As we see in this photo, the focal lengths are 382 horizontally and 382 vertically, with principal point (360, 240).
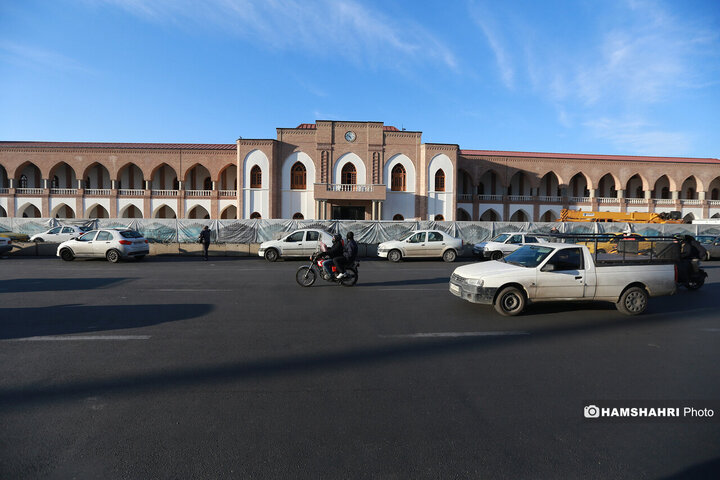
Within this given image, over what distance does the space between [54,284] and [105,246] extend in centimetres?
626

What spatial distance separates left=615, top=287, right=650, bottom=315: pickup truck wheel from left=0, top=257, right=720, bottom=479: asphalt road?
222 mm

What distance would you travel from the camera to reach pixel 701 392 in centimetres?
385

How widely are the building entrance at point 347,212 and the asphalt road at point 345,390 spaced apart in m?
26.5

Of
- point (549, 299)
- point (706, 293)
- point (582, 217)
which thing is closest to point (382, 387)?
point (549, 299)

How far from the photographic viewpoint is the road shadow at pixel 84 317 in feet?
18.8

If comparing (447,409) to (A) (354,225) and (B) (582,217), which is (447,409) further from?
(B) (582,217)

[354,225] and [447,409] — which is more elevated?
[354,225]

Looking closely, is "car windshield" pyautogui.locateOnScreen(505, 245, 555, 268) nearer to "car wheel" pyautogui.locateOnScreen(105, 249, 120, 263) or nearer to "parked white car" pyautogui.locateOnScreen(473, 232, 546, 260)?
"parked white car" pyautogui.locateOnScreen(473, 232, 546, 260)

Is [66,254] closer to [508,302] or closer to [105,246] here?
[105,246]

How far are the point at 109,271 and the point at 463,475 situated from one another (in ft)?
44.6

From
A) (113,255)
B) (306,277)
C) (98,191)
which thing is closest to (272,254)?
(113,255)

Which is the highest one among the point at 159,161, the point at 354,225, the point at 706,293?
the point at 159,161

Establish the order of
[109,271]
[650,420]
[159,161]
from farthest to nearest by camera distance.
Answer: [159,161] < [109,271] < [650,420]

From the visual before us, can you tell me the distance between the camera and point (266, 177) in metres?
32.9
